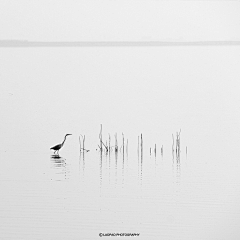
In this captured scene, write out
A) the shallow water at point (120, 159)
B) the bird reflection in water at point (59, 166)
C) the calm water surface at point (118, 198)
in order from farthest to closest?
the bird reflection in water at point (59, 166) → the shallow water at point (120, 159) → the calm water surface at point (118, 198)

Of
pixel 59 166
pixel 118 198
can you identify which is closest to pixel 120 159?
pixel 59 166

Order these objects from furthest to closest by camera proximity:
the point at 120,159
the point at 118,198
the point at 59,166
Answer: the point at 120,159
the point at 59,166
the point at 118,198

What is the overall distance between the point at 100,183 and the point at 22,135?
13.7 ft

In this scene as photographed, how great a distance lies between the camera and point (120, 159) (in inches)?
389

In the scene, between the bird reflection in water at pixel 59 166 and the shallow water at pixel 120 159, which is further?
the bird reflection in water at pixel 59 166

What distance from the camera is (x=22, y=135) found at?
40.1 ft

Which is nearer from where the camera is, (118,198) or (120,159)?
(118,198)


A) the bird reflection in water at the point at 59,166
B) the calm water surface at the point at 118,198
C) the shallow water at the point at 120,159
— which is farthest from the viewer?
the bird reflection in water at the point at 59,166

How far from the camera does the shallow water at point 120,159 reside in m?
7.04

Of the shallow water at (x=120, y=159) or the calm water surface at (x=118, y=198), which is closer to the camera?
the calm water surface at (x=118, y=198)

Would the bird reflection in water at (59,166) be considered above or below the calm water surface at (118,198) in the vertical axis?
above

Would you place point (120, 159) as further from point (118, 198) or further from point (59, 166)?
point (118, 198)

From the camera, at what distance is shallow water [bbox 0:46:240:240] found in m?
7.04

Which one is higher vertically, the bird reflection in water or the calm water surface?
the bird reflection in water
